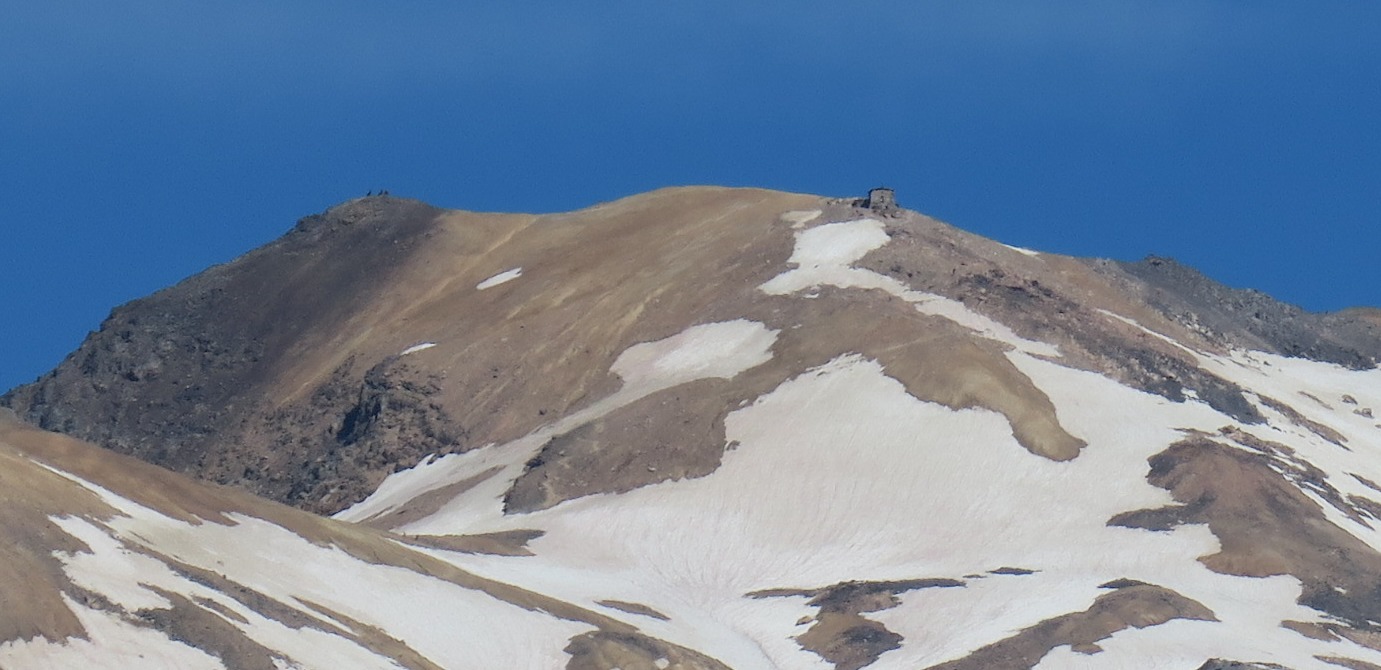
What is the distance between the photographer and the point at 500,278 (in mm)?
129625

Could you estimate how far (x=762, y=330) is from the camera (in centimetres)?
11056

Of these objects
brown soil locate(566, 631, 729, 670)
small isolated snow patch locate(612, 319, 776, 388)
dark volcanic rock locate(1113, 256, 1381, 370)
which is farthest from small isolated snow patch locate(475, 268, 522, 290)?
brown soil locate(566, 631, 729, 670)

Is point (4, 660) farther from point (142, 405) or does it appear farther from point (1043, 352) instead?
point (142, 405)

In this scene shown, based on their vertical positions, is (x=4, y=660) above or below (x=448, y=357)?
below

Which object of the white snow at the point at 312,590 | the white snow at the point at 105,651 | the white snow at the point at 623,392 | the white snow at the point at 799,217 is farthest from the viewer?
the white snow at the point at 799,217

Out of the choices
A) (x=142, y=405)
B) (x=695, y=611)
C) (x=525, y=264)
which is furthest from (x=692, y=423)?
(x=142, y=405)

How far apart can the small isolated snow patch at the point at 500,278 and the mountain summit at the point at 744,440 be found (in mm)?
515

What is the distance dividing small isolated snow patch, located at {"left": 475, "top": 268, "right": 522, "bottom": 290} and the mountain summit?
51 centimetres

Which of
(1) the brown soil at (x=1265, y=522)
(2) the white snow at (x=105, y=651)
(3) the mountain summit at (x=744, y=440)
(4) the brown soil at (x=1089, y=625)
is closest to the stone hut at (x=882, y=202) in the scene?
(3) the mountain summit at (x=744, y=440)

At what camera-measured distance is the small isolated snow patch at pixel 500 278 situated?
129 m

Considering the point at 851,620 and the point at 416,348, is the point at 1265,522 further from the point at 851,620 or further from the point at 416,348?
the point at 416,348

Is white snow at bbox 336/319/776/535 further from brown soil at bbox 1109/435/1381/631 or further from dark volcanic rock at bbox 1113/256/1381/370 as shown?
dark volcanic rock at bbox 1113/256/1381/370

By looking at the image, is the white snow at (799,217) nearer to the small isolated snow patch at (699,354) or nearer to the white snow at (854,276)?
the white snow at (854,276)

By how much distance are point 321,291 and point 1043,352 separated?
46.5m
